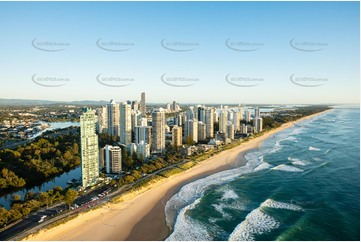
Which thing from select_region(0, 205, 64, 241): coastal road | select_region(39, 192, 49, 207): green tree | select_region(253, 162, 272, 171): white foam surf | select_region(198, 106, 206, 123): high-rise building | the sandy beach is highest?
select_region(198, 106, 206, 123): high-rise building

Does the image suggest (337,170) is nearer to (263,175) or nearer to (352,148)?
(263,175)

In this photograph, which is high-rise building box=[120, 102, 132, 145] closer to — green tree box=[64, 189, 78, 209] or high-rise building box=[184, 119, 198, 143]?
high-rise building box=[184, 119, 198, 143]

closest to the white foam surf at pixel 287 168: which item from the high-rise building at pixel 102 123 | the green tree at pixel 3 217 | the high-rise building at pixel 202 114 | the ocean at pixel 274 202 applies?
the ocean at pixel 274 202

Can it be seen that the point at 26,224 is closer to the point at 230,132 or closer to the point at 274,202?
the point at 274,202

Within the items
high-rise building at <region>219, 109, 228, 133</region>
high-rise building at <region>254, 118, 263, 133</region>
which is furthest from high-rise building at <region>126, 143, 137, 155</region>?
high-rise building at <region>254, 118, 263, 133</region>

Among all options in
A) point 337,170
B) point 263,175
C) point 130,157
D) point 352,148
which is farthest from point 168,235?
point 352,148

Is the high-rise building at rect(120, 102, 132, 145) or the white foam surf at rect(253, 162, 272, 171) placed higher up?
the high-rise building at rect(120, 102, 132, 145)

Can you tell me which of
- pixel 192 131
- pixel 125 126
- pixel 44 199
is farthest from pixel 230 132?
pixel 44 199
